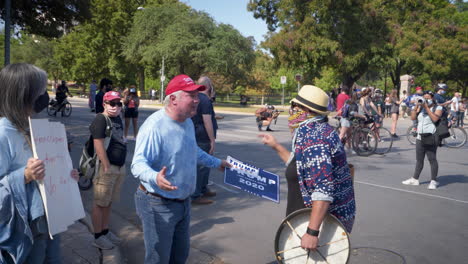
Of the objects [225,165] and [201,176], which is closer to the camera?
[225,165]

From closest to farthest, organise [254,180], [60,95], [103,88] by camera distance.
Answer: [254,180]
[103,88]
[60,95]

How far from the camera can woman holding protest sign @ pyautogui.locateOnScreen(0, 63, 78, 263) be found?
221cm

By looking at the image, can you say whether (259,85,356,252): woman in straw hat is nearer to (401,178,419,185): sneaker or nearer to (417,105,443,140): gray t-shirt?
(417,105,443,140): gray t-shirt

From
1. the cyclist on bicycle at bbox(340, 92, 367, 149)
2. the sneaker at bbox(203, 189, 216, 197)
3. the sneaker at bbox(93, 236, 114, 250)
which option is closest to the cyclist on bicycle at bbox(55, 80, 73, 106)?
the cyclist on bicycle at bbox(340, 92, 367, 149)

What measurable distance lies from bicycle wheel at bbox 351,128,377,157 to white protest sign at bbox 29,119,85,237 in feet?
31.6

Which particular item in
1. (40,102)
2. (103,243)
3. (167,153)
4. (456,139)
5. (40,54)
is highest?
(40,54)

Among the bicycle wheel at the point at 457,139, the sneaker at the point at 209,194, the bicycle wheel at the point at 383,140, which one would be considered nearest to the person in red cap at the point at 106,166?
the sneaker at the point at 209,194

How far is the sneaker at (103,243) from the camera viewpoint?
434cm

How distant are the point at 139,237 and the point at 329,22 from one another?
1152 inches

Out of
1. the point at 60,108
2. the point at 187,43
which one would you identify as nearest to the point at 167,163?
the point at 60,108

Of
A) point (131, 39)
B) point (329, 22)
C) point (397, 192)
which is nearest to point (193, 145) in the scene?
point (397, 192)

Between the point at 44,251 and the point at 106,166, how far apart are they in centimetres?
186

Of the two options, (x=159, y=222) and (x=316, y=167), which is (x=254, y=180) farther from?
(x=159, y=222)

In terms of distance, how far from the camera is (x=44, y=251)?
2.44 m
